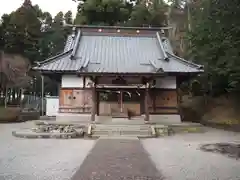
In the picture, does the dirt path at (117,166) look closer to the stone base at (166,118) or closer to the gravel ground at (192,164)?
the gravel ground at (192,164)

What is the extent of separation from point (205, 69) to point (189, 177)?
48.6 feet

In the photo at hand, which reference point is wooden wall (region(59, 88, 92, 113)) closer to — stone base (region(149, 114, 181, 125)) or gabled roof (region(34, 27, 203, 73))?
gabled roof (region(34, 27, 203, 73))

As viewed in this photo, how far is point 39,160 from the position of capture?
27.0 ft

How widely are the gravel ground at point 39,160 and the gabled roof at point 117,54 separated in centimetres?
633

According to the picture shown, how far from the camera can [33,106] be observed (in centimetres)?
3625

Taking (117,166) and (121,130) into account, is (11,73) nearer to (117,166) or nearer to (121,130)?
(121,130)

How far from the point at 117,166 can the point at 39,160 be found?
240 cm

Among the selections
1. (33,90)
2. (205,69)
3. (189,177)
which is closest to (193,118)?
(205,69)

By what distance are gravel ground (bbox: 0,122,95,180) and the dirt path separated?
298 mm

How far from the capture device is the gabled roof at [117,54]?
18312 millimetres

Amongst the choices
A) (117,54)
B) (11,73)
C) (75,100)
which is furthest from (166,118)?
(11,73)

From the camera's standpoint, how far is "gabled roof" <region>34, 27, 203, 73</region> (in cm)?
1831

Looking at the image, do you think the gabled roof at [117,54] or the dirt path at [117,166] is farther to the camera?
the gabled roof at [117,54]

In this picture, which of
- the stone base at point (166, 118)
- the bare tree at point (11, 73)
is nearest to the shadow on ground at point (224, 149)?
the stone base at point (166, 118)
